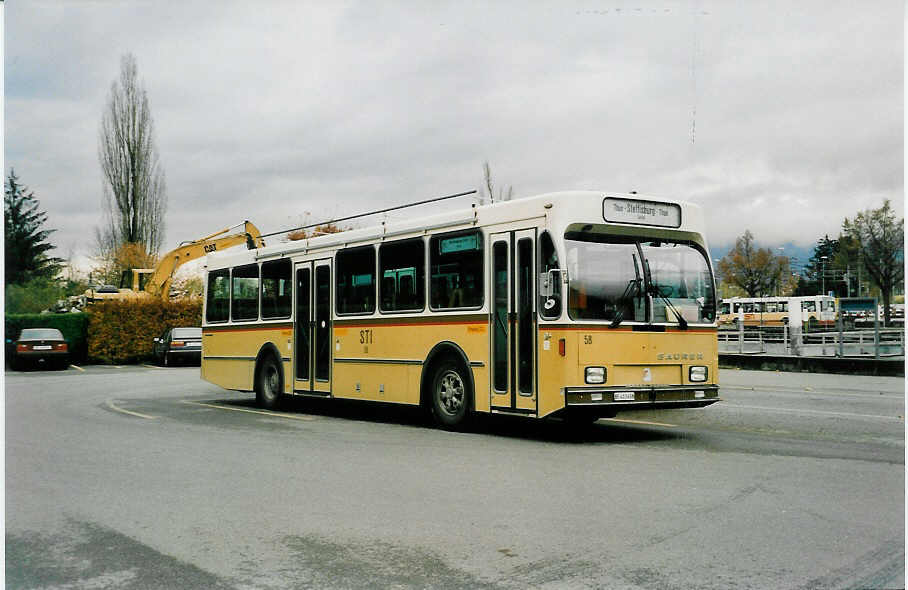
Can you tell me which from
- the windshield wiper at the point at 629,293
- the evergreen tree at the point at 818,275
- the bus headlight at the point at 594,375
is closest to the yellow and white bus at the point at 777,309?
the evergreen tree at the point at 818,275

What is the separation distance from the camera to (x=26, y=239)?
61.8 meters

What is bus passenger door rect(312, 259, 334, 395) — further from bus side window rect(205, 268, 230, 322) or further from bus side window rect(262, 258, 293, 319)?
bus side window rect(205, 268, 230, 322)

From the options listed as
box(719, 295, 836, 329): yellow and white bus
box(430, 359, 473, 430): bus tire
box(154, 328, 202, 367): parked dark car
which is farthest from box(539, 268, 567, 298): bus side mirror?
box(719, 295, 836, 329): yellow and white bus

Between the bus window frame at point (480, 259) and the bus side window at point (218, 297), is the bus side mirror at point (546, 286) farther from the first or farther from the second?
the bus side window at point (218, 297)

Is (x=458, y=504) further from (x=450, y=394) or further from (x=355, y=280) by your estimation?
(x=355, y=280)

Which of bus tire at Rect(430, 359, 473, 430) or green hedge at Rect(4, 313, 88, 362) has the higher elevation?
green hedge at Rect(4, 313, 88, 362)

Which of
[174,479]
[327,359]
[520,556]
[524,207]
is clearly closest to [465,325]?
[524,207]

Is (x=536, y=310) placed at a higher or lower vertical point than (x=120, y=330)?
lower

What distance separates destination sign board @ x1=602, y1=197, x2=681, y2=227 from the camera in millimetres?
11266

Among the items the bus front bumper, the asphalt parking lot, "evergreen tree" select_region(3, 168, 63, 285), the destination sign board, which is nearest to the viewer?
the asphalt parking lot

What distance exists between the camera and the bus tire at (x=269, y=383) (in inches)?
650

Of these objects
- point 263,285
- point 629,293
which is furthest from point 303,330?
point 629,293

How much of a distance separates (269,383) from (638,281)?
314 inches

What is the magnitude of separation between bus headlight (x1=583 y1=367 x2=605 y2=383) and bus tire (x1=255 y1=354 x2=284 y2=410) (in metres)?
7.10
